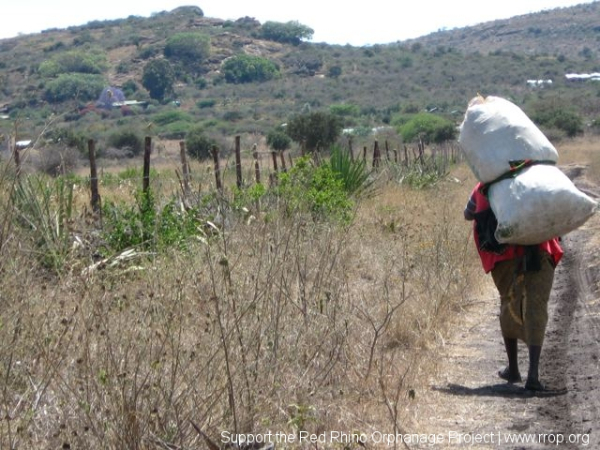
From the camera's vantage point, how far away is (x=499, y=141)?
6750mm

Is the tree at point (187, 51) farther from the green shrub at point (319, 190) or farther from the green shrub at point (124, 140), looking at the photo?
the green shrub at point (319, 190)

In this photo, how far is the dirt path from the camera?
5762 millimetres

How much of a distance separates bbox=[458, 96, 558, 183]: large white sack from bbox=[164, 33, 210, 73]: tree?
6641 cm

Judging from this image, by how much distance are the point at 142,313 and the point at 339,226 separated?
543 cm

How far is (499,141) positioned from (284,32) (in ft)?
289

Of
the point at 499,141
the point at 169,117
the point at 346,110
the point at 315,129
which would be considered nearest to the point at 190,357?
the point at 499,141

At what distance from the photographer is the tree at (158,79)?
57812mm

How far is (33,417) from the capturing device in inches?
182

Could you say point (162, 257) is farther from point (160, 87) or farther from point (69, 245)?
point (160, 87)

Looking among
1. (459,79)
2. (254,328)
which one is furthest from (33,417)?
(459,79)

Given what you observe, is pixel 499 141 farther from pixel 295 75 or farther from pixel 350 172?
pixel 295 75

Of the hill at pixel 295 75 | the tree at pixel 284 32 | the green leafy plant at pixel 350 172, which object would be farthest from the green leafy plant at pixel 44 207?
the tree at pixel 284 32

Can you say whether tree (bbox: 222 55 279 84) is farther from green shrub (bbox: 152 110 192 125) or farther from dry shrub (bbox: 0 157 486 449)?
dry shrub (bbox: 0 157 486 449)

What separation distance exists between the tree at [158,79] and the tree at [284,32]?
28396mm
